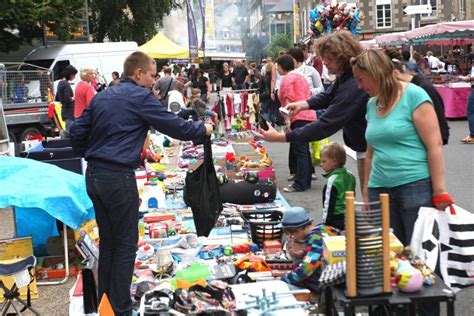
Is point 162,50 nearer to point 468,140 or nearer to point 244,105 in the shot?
point 244,105

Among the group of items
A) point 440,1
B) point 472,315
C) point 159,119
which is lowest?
point 472,315

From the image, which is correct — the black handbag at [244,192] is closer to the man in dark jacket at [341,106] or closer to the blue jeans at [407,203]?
the man in dark jacket at [341,106]

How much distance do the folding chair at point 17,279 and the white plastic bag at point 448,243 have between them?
2.87 metres

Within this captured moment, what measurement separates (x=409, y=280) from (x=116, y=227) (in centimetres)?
213

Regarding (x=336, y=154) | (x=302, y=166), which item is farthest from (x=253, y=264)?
(x=302, y=166)

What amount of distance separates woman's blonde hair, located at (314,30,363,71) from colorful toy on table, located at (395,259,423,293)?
1.91 m

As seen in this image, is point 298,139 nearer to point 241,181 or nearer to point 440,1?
point 241,181

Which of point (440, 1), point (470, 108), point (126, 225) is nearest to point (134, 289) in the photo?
point (126, 225)

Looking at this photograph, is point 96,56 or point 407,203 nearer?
point 407,203

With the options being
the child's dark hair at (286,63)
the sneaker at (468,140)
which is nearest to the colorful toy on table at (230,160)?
the child's dark hair at (286,63)

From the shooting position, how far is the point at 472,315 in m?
4.68

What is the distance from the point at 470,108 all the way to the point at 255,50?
90.3 m

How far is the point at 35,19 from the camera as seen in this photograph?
25.0 m

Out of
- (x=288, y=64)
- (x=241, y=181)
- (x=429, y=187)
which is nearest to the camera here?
(x=429, y=187)
